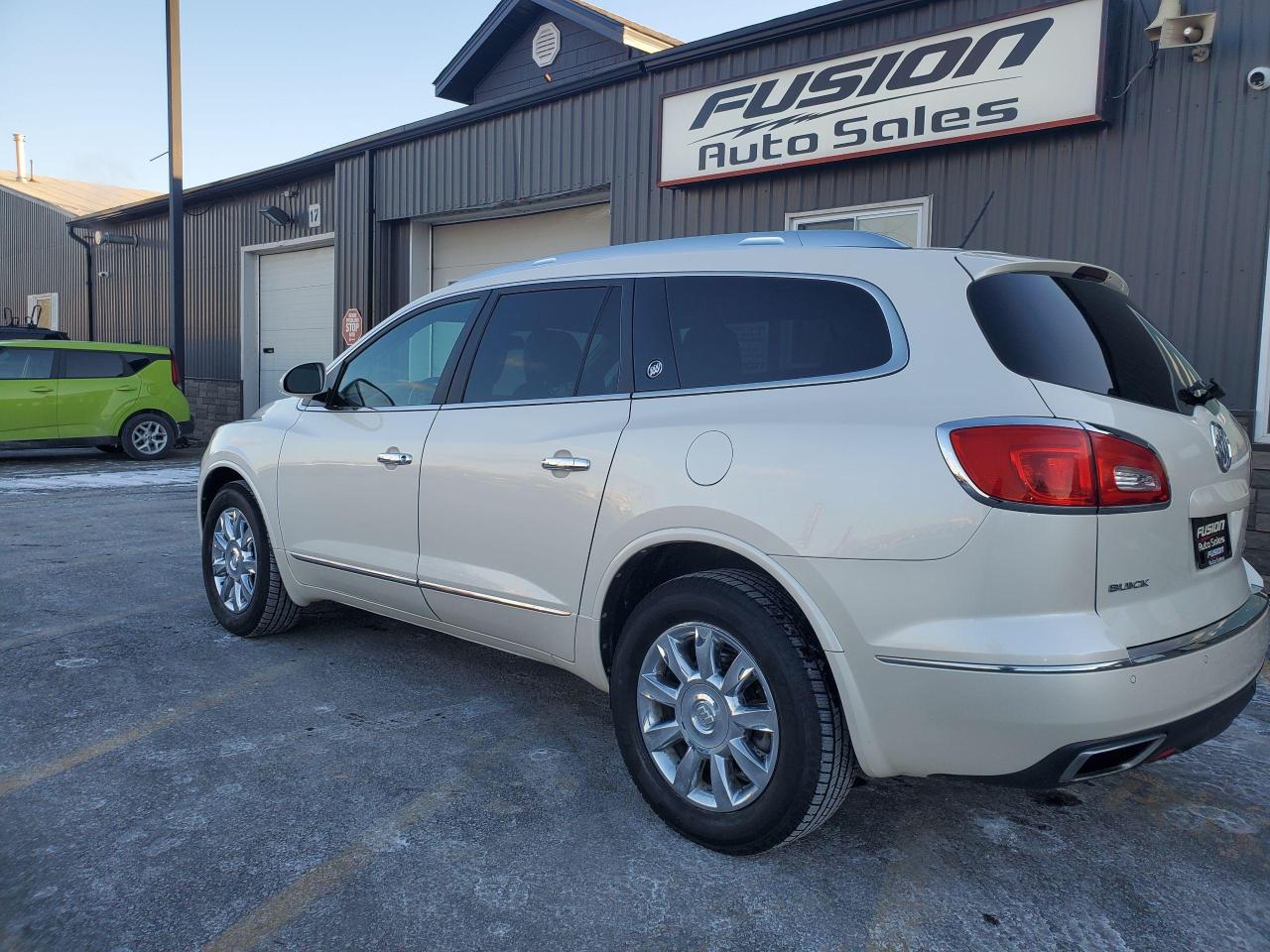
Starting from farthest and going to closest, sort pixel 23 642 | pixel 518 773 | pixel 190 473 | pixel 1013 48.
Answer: pixel 190 473 < pixel 1013 48 < pixel 23 642 < pixel 518 773

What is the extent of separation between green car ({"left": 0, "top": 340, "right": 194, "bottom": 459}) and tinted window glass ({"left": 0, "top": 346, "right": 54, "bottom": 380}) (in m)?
0.01

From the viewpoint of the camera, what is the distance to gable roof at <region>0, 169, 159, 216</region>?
2423 centimetres

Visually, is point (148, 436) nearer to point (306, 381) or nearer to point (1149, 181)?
point (306, 381)

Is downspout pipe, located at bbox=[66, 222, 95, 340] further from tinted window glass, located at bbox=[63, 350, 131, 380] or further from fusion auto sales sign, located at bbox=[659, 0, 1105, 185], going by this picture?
fusion auto sales sign, located at bbox=[659, 0, 1105, 185]

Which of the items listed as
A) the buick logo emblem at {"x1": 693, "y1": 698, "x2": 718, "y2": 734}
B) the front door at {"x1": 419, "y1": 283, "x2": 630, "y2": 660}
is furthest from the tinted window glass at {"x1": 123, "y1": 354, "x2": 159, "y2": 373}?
the buick logo emblem at {"x1": 693, "y1": 698, "x2": 718, "y2": 734}

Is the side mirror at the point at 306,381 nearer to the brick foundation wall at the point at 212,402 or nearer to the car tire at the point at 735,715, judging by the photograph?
the car tire at the point at 735,715

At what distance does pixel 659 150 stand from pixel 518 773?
24.7ft

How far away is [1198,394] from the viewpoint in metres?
2.85

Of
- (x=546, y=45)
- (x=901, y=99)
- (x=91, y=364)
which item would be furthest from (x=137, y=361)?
(x=901, y=99)

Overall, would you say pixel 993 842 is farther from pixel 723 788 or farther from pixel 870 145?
pixel 870 145

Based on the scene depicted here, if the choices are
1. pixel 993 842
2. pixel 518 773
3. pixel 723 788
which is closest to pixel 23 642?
pixel 518 773

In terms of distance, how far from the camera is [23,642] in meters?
4.78

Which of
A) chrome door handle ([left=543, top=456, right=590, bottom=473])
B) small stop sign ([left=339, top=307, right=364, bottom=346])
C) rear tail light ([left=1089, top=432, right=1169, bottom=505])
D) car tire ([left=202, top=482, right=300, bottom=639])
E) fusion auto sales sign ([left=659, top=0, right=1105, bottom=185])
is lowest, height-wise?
car tire ([left=202, top=482, right=300, bottom=639])

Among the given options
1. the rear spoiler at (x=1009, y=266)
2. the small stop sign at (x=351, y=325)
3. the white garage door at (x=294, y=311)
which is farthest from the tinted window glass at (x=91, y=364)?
the rear spoiler at (x=1009, y=266)
